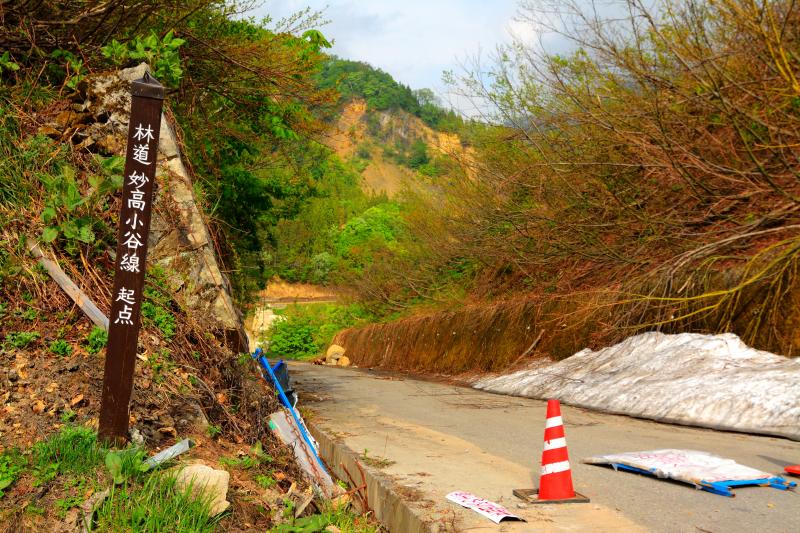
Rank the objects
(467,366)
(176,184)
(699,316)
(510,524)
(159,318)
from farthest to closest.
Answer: (467,366) < (699,316) < (176,184) < (159,318) < (510,524)

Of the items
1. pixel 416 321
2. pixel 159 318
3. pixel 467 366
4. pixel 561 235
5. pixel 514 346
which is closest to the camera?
pixel 159 318

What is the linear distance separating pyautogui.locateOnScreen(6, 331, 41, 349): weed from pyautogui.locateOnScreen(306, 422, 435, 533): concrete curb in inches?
Result: 117

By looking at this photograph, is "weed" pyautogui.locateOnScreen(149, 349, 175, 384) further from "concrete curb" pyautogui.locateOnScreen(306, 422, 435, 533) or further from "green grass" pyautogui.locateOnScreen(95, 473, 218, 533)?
"concrete curb" pyautogui.locateOnScreen(306, 422, 435, 533)

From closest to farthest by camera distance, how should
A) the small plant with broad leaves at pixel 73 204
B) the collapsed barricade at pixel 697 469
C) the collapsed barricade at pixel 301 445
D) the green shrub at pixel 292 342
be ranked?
1. the collapsed barricade at pixel 697 469
2. the collapsed barricade at pixel 301 445
3. the small plant with broad leaves at pixel 73 204
4. the green shrub at pixel 292 342

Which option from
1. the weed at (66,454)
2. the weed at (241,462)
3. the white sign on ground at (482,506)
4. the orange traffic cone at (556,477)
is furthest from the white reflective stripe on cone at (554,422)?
the weed at (66,454)

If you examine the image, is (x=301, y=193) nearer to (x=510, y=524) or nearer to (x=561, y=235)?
(x=561, y=235)

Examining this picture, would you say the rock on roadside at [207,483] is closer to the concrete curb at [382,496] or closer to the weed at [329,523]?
the weed at [329,523]

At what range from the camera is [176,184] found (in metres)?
8.29

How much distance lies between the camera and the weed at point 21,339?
19.6 ft

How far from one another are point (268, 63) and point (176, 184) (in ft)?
16.0

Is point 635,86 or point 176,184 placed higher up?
point 635,86

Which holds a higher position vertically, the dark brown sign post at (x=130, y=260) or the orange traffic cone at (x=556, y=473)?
the dark brown sign post at (x=130, y=260)

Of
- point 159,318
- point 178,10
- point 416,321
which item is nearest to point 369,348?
point 416,321

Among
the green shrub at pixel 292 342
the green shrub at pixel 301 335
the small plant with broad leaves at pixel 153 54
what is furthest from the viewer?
the green shrub at pixel 292 342
